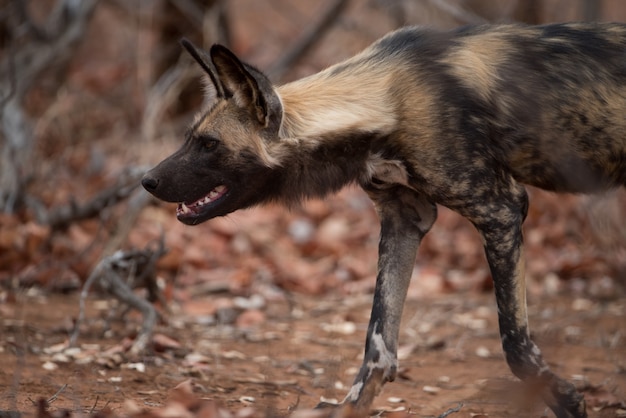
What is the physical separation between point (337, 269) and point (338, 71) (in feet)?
9.82

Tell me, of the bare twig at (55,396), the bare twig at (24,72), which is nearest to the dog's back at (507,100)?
the bare twig at (55,396)

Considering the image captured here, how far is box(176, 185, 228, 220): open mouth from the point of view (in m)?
3.65

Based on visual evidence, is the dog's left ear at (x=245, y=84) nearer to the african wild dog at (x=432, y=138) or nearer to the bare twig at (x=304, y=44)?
the african wild dog at (x=432, y=138)

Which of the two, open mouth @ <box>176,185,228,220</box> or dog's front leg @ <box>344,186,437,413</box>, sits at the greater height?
open mouth @ <box>176,185,228,220</box>

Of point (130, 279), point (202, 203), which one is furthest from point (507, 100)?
point (130, 279)

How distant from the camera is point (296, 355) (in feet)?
15.2

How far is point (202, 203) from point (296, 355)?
4.30 ft

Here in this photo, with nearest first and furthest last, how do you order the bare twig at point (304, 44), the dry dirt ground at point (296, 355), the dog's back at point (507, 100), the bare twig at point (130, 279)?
the dog's back at point (507, 100) < the dry dirt ground at point (296, 355) < the bare twig at point (130, 279) < the bare twig at point (304, 44)

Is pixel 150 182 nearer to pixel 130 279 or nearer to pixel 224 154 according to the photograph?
pixel 224 154

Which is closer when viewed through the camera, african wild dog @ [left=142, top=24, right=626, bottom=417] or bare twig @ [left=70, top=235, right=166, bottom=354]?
african wild dog @ [left=142, top=24, right=626, bottom=417]

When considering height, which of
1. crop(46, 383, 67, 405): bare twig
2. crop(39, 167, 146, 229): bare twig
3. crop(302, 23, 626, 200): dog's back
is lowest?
crop(46, 383, 67, 405): bare twig

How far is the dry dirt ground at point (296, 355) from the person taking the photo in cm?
372

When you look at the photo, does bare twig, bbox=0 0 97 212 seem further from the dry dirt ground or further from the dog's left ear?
the dog's left ear

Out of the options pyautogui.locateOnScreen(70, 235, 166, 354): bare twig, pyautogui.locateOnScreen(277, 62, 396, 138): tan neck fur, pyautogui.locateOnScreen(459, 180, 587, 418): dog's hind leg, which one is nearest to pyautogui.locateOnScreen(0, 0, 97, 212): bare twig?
pyautogui.locateOnScreen(70, 235, 166, 354): bare twig
